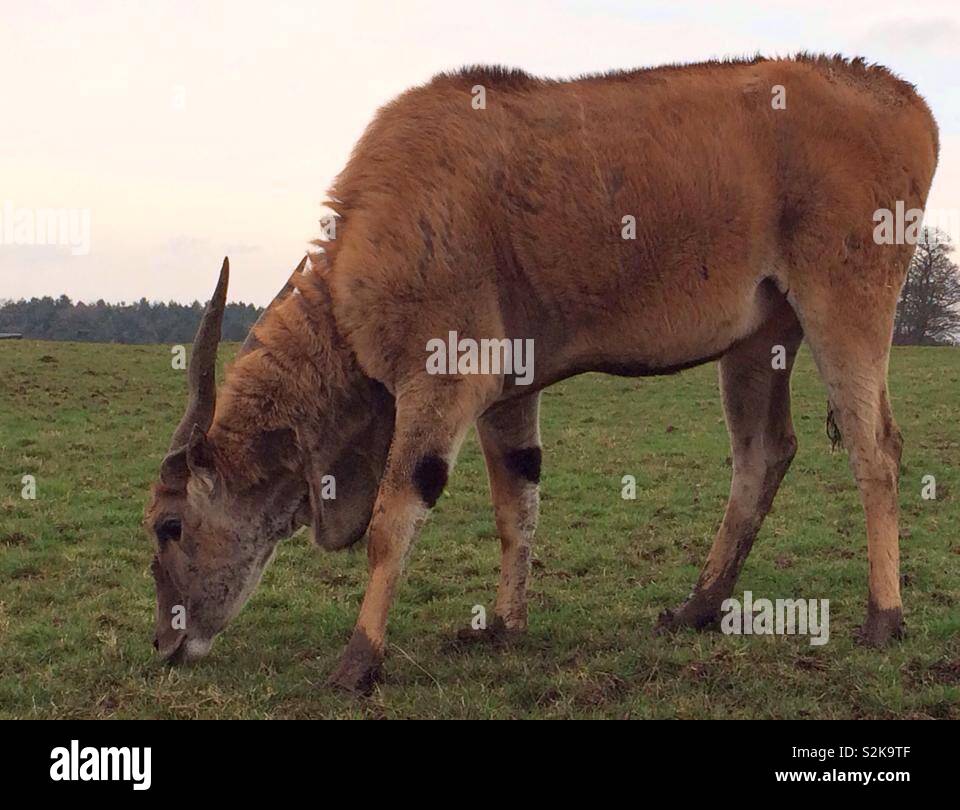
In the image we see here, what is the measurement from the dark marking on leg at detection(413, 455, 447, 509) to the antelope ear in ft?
3.88

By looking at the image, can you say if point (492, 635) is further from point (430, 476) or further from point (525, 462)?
point (430, 476)

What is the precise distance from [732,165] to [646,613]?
3.05m

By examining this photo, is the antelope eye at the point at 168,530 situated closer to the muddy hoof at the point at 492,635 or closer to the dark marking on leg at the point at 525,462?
the muddy hoof at the point at 492,635

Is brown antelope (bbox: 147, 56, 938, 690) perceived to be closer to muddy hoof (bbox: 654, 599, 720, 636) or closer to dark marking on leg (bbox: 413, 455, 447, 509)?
dark marking on leg (bbox: 413, 455, 447, 509)

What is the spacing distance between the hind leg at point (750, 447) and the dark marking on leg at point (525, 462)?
1.27 m

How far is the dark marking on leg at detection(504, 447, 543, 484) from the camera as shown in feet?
20.8

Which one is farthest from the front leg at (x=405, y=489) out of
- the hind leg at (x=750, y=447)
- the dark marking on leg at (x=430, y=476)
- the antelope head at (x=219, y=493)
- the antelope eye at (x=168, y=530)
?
the hind leg at (x=750, y=447)

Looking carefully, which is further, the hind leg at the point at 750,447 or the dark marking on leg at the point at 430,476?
the hind leg at the point at 750,447

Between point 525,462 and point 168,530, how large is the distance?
219 centimetres

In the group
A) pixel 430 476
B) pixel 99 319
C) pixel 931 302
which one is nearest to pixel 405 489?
pixel 430 476

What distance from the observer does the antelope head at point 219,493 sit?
5.47 metres

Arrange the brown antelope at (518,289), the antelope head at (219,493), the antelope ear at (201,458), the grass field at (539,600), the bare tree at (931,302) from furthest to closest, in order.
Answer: the bare tree at (931,302)
the antelope head at (219,493)
the antelope ear at (201,458)
the brown antelope at (518,289)
the grass field at (539,600)

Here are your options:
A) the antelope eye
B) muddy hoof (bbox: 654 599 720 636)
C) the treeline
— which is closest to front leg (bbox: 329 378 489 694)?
the antelope eye
